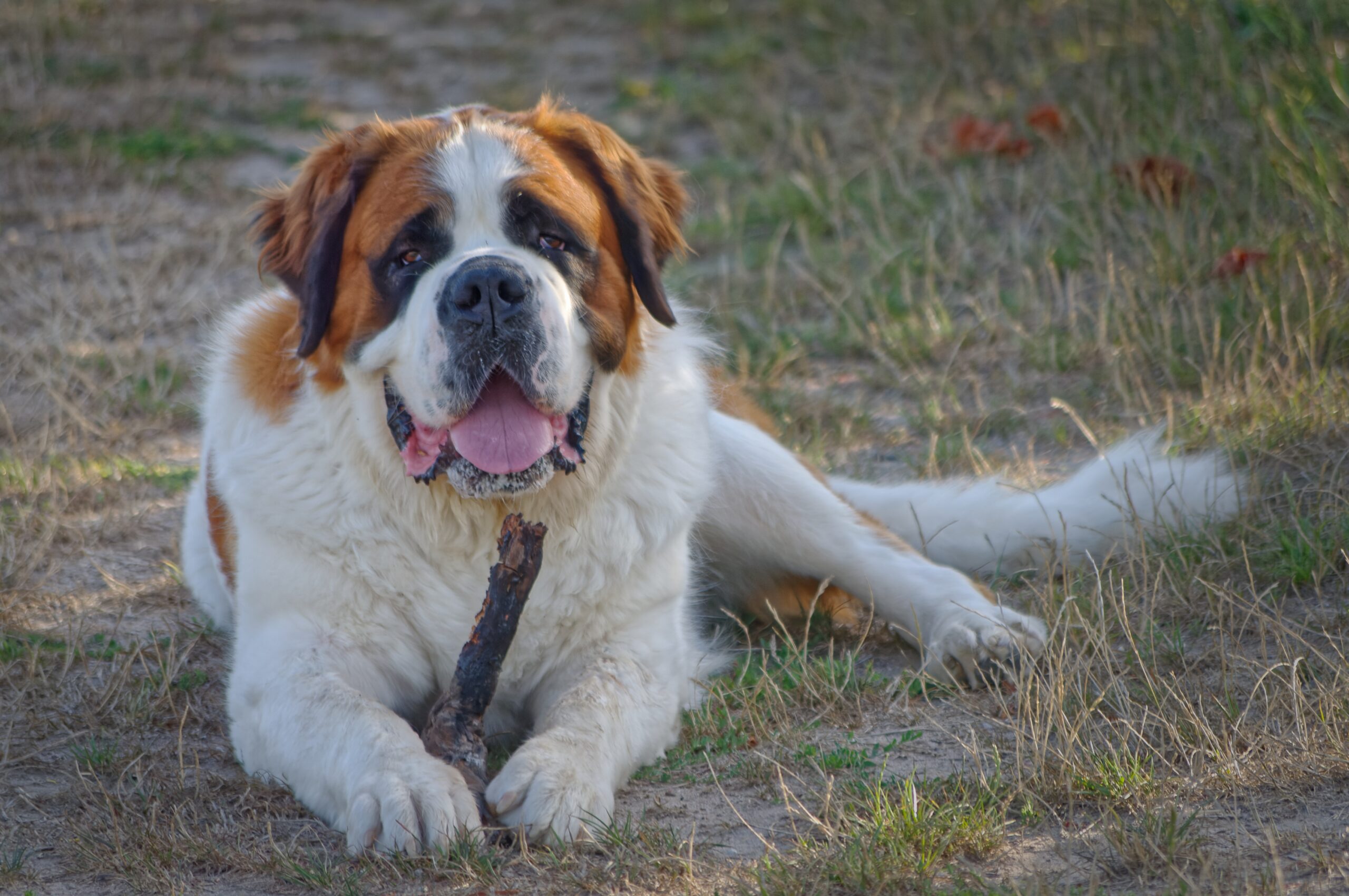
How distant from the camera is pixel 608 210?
295 centimetres

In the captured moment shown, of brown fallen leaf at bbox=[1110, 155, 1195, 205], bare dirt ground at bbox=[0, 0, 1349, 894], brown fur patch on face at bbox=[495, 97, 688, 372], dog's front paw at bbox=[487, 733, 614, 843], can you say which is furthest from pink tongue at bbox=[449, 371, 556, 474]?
brown fallen leaf at bbox=[1110, 155, 1195, 205]

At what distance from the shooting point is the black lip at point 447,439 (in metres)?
2.66

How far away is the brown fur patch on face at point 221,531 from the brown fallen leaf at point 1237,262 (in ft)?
11.5

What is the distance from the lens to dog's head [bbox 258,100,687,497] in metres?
2.54

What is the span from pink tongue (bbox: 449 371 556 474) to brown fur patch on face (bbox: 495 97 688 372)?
234 mm

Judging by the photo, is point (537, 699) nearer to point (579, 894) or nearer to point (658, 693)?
point (658, 693)

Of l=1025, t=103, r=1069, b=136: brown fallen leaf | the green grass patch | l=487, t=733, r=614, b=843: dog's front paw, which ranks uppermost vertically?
l=1025, t=103, r=1069, b=136: brown fallen leaf

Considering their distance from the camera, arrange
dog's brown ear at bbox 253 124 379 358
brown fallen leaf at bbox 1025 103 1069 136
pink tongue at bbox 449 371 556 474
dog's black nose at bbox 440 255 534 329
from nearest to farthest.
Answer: dog's black nose at bbox 440 255 534 329 < pink tongue at bbox 449 371 556 474 < dog's brown ear at bbox 253 124 379 358 < brown fallen leaf at bbox 1025 103 1069 136

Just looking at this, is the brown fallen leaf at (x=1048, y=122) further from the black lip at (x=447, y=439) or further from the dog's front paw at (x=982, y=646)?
the black lip at (x=447, y=439)

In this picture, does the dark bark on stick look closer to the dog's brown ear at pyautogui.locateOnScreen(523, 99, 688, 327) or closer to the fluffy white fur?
the dog's brown ear at pyautogui.locateOnScreen(523, 99, 688, 327)

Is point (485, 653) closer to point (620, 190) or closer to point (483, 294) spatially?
point (483, 294)

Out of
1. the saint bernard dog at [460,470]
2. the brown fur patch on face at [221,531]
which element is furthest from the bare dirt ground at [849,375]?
the brown fur patch on face at [221,531]

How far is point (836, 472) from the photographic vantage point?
14.7ft

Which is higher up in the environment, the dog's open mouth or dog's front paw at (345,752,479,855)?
the dog's open mouth
